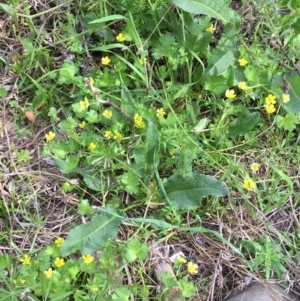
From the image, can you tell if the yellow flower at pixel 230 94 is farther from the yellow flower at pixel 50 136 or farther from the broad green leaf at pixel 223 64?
the yellow flower at pixel 50 136

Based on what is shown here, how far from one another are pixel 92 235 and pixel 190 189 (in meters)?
0.45

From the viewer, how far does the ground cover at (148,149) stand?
212cm

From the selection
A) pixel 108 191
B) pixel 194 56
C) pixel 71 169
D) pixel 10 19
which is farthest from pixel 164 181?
pixel 10 19

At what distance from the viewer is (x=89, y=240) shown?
209 centimetres

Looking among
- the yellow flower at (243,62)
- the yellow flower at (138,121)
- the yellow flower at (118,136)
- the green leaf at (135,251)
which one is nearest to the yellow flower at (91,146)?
the yellow flower at (118,136)

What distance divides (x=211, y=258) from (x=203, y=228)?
0.15 meters

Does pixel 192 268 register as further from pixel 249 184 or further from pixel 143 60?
pixel 143 60

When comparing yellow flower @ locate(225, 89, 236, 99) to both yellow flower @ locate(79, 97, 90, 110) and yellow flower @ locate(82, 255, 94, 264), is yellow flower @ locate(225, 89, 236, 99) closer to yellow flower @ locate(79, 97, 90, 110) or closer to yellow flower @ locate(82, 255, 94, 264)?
yellow flower @ locate(79, 97, 90, 110)

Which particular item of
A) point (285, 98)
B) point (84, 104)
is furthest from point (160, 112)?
point (285, 98)

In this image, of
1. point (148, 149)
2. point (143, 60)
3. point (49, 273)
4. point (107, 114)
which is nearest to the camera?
point (49, 273)

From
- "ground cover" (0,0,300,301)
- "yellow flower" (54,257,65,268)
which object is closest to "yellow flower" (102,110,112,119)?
"ground cover" (0,0,300,301)

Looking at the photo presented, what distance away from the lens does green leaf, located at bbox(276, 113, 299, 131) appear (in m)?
2.31

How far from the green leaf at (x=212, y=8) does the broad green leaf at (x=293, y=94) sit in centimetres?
41

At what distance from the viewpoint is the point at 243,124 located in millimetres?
2279
